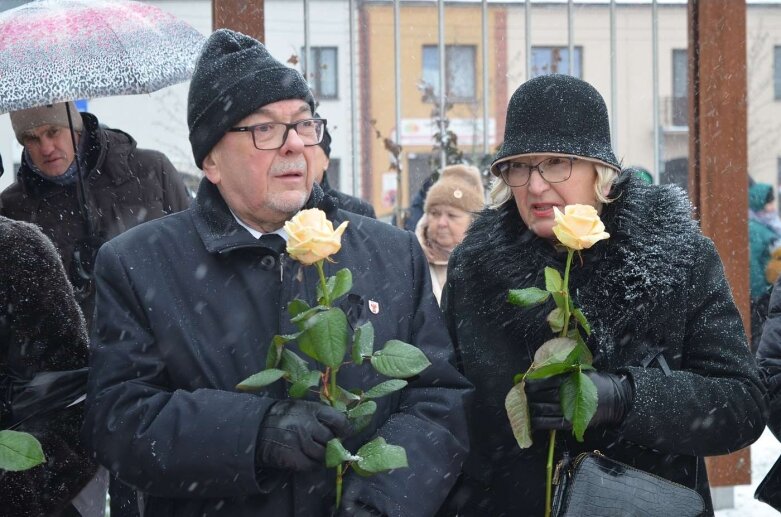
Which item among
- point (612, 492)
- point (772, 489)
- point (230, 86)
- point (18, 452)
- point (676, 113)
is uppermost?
point (676, 113)

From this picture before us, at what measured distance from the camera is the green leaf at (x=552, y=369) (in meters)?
2.42

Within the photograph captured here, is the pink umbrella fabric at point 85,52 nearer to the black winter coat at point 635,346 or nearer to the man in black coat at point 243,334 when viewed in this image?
the man in black coat at point 243,334

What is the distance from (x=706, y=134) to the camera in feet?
15.9

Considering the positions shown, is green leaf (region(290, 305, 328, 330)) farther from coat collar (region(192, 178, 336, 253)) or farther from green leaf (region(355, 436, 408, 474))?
coat collar (region(192, 178, 336, 253))

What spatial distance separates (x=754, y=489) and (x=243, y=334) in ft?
12.0

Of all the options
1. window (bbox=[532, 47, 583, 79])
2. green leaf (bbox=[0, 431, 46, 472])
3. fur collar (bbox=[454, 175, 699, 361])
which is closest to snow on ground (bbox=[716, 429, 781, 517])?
window (bbox=[532, 47, 583, 79])

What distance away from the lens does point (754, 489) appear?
17.6 feet

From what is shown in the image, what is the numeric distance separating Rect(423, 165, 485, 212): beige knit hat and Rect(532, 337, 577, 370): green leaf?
2620 mm

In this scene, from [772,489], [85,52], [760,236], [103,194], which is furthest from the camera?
[760,236]

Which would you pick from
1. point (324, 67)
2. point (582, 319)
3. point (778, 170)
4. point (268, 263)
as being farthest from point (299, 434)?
point (778, 170)

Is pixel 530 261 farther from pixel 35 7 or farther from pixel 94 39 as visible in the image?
pixel 35 7

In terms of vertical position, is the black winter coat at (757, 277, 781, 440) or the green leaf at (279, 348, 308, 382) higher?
the green leaf at (279, 348, 308, 382)

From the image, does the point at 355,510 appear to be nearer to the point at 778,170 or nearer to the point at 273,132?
the point at 273,132

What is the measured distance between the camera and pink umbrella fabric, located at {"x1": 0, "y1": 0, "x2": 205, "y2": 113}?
3369mm
